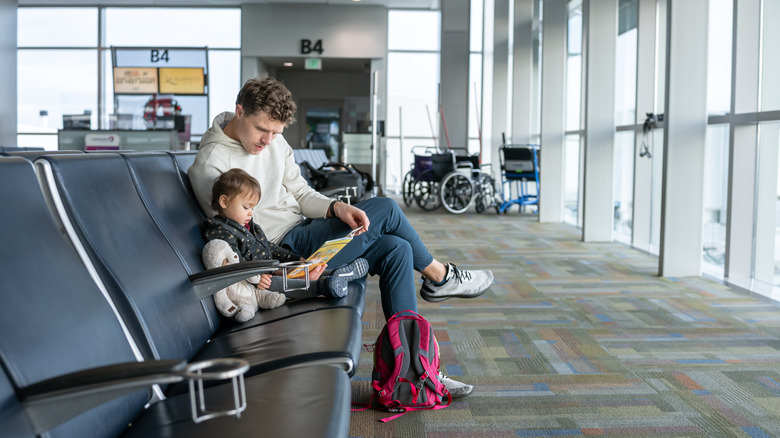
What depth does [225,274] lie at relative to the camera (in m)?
1.67

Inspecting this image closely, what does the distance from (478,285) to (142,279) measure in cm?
159

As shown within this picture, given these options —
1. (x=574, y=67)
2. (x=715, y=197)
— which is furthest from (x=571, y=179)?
(x=715, y=197)

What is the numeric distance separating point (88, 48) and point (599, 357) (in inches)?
481

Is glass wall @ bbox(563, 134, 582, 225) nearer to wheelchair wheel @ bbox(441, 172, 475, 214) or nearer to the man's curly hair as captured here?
wheelchair wheel @ bbox(441, 172, 475, 214)

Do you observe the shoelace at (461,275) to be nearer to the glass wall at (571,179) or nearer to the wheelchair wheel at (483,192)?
the glass wall at (571,179)

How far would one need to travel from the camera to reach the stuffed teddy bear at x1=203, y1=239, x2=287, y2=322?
1840 millimetres

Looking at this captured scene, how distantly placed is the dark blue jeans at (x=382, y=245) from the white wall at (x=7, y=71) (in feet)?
17.4

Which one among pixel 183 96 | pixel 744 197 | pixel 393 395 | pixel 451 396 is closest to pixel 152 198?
pixel 393 395

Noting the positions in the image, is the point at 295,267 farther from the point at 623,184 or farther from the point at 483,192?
the point at 483,192

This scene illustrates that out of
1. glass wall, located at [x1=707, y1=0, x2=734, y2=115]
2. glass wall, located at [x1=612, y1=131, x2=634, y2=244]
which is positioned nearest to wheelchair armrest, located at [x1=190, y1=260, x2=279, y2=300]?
glass wall, located at [x1=707, y1=0, x2=734, y2=115]

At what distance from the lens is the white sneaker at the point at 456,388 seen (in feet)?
7.32

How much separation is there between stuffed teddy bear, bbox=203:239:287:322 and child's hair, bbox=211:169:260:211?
138mm

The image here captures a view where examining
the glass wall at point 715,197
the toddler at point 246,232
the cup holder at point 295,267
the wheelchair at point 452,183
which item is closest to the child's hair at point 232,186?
the toddler at point 246,232

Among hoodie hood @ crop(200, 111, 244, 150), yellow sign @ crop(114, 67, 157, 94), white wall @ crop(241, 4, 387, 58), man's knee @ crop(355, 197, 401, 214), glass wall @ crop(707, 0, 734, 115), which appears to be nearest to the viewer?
hoodie hood @ crop(200, 111, 244, 150)
